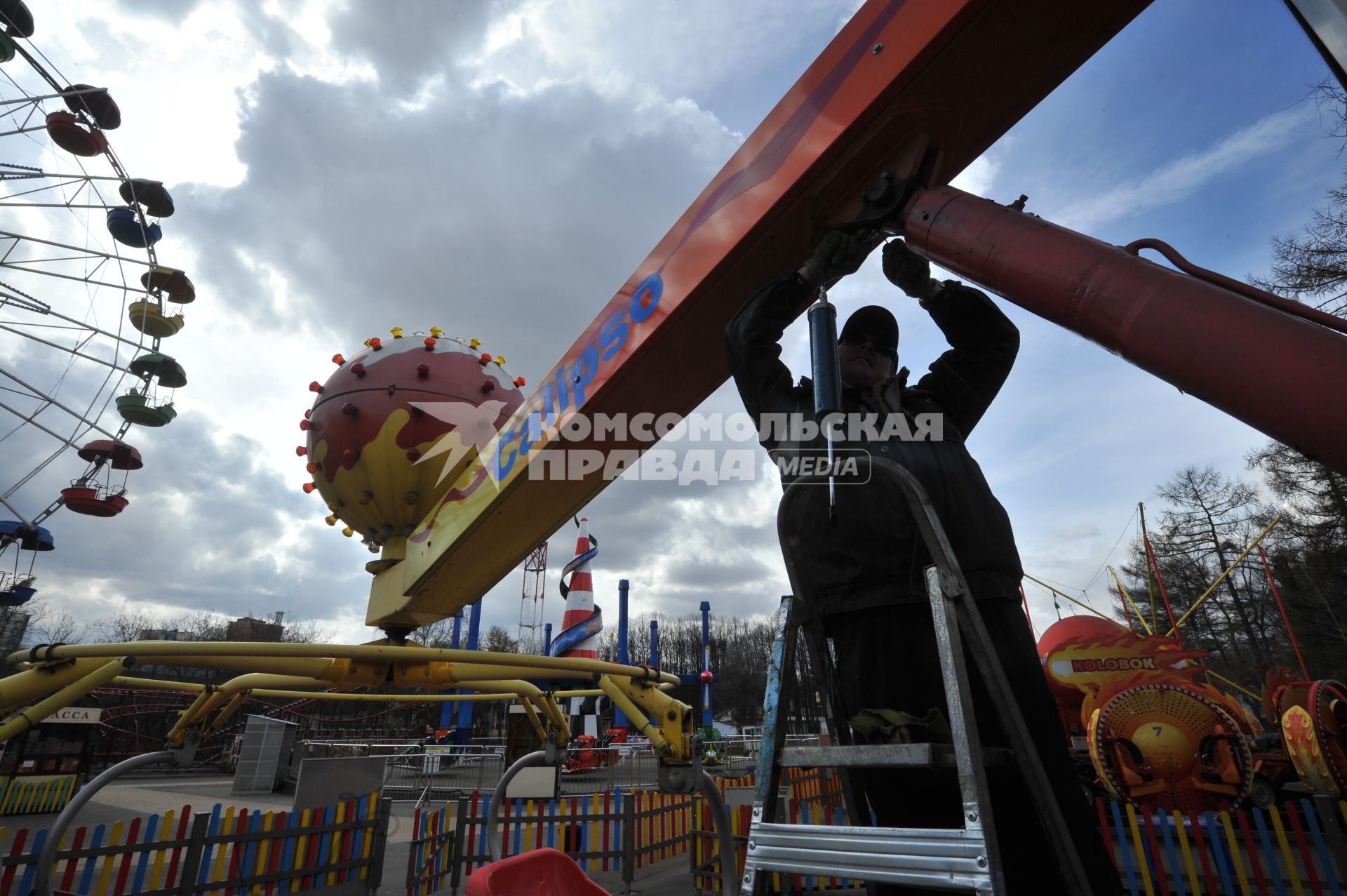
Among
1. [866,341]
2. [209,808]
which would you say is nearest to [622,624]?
[209,808]

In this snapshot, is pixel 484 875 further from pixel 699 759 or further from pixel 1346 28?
pixel 1346 28

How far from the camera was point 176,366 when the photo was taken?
49.1 ft

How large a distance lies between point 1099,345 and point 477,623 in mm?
26043

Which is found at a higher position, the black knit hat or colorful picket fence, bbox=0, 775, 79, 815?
the black knit hat

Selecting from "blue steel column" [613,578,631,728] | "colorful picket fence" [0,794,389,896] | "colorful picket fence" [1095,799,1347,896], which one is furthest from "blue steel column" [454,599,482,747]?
"colorful picket fence" [1095,799,1347,896]

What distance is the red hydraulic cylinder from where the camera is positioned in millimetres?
1032

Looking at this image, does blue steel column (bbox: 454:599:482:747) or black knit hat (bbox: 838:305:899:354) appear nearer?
black knit hat (bbox: 838:305:899:354)

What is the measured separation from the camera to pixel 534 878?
199 cm

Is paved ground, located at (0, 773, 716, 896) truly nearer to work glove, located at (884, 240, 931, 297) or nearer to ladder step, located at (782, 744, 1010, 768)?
ladder step, located at (782, 744, 1010, 768)

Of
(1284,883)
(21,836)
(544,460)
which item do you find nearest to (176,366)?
(21,836)

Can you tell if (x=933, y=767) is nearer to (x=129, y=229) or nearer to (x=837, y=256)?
(x=837, y=256)

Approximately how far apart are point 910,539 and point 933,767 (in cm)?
65

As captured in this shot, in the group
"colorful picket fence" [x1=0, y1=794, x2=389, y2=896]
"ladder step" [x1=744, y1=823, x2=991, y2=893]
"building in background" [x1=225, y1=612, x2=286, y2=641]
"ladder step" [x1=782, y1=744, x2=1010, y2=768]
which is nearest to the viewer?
"ladder step" [x1=744, y1=823, x2=991, y2=893]

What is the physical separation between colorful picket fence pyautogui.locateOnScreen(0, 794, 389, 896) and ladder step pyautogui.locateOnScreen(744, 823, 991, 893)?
16.0ft
